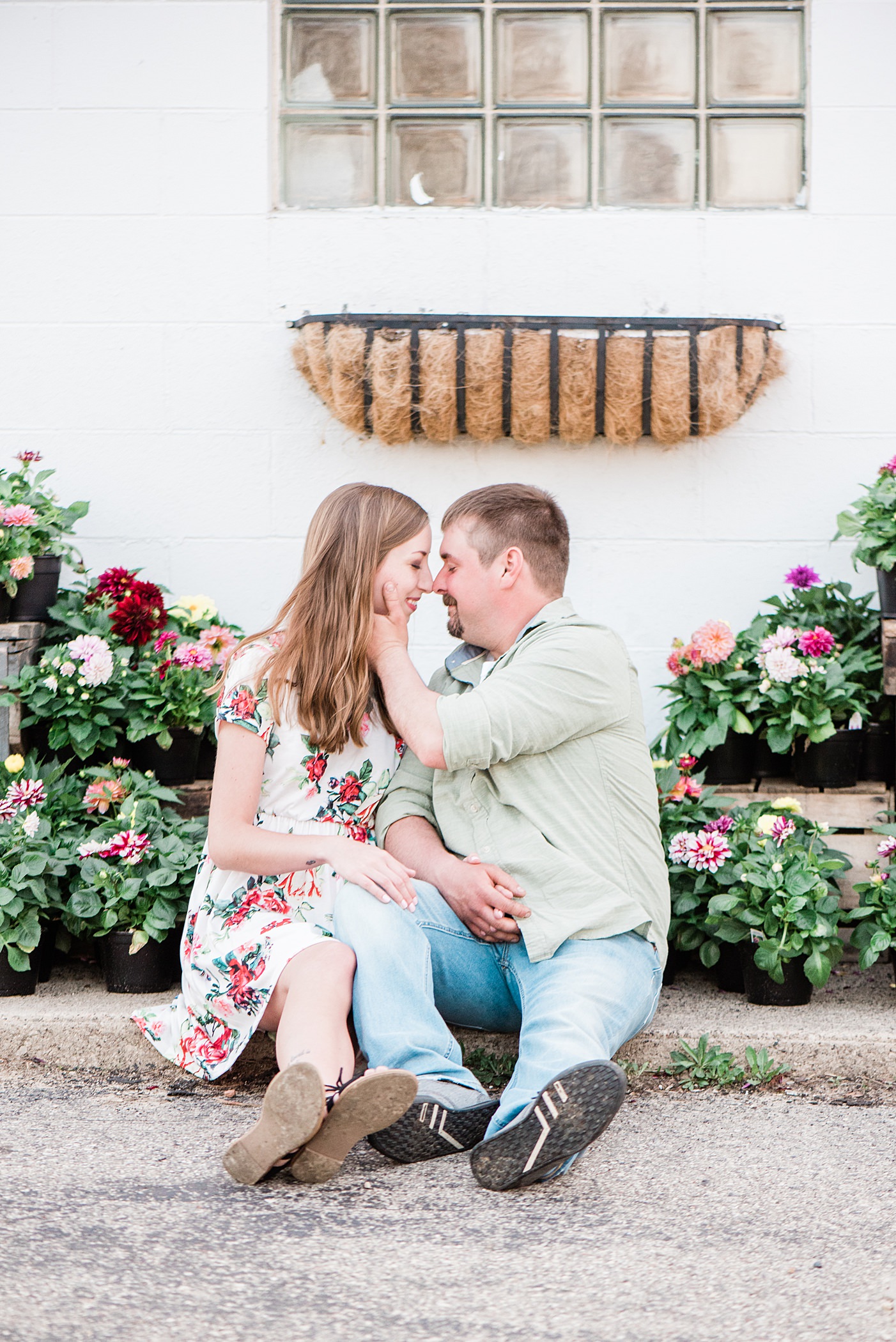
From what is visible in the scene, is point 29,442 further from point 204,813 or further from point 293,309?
point 204,813

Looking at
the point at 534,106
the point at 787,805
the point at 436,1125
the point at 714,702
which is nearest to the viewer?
the point at 436,1125

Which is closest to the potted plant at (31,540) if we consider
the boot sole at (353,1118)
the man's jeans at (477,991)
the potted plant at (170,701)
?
the potted plant at (170,701)

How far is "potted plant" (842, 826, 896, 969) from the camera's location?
2.77 metres

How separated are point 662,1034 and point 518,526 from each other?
3.67 ft

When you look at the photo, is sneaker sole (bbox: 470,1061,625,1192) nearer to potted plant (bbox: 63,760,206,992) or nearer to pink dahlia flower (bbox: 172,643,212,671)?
potted plant (bbox: 63,760,206,992)

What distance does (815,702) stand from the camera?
305 centimetres

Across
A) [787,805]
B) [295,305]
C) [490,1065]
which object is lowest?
[490,1065]

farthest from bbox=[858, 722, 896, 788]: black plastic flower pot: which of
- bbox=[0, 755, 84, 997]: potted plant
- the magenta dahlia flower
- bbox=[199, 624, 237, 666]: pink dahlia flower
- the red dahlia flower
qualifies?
bbox=[0, 755, 84, 997]: potted plant

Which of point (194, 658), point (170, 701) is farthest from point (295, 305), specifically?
point (170, 701)

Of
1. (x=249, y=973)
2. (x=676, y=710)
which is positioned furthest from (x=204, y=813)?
(x=676, y=710)

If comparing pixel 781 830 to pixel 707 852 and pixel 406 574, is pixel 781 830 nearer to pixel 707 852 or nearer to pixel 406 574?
pixel 707 852

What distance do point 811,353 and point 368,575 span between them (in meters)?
1.73

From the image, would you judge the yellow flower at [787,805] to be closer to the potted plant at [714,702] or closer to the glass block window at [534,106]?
the potted plant at [714,702]

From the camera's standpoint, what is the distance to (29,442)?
358 cm
